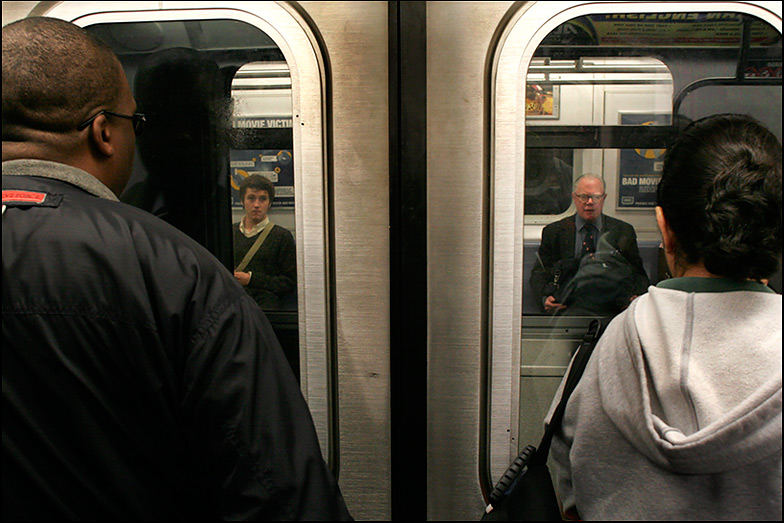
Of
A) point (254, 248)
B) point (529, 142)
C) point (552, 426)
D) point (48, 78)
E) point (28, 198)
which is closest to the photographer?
point (28, 198)

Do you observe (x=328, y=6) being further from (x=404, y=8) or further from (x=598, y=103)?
(x=598, y=103)

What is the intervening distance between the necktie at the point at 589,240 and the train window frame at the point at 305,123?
2.19 feet

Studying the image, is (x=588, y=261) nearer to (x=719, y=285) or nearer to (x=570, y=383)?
(x=570, y=383)

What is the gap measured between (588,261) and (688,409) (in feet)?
2.03

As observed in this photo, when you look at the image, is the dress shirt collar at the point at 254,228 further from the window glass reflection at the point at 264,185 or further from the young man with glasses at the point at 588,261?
the young man with glasses at the point at 588,261

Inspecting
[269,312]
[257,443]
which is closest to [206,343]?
[257,443]

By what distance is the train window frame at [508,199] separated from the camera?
4.56 feet

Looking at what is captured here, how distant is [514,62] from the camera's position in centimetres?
141

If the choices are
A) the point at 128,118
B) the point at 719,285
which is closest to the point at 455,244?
the point at 719,285

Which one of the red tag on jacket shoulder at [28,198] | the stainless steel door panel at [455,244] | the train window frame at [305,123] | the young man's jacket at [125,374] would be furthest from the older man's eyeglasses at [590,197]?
the red tag on jacket shoulder at [28,198]

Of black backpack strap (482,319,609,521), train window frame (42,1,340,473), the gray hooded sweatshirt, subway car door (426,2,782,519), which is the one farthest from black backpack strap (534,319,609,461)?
train window frame (42,1,340,473)

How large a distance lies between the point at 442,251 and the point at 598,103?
1.75ft

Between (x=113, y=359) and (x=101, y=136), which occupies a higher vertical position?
(x=101, y=136)

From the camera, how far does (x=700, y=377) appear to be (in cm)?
92
